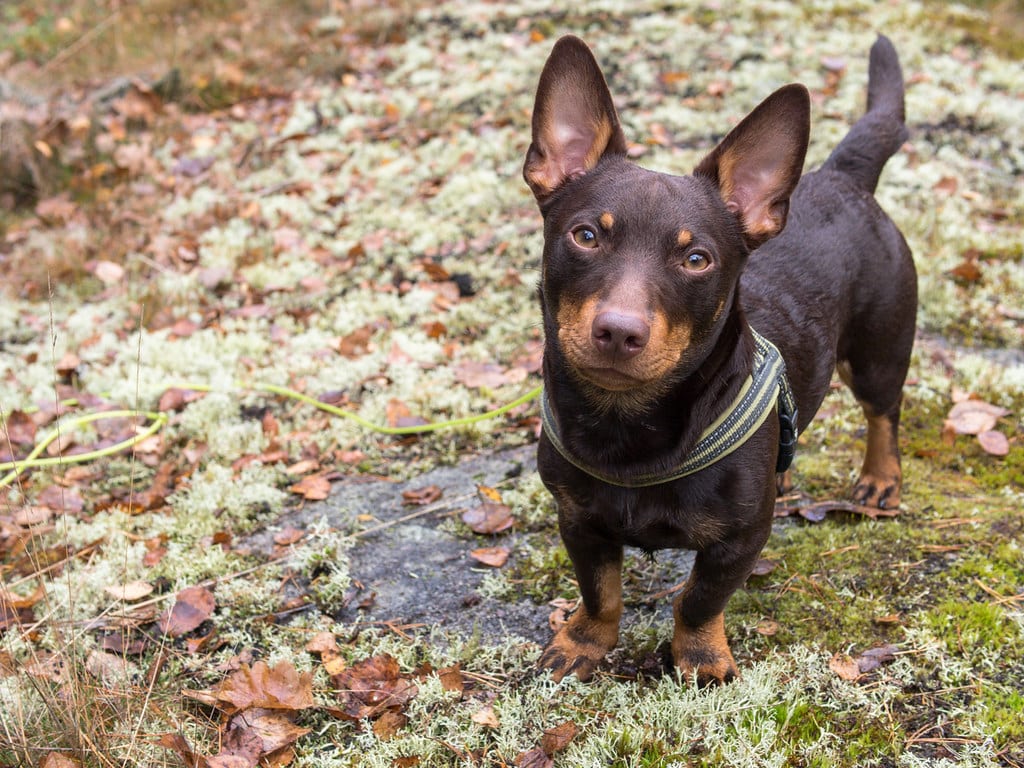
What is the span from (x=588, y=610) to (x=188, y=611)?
5.20 feet

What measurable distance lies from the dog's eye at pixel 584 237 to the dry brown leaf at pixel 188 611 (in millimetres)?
2077

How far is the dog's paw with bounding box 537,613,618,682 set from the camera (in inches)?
121

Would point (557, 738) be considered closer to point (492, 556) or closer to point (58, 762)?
point (492, 556)

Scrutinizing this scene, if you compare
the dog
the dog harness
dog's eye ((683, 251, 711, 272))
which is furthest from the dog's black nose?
the dog harness

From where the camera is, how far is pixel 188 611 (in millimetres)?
3484

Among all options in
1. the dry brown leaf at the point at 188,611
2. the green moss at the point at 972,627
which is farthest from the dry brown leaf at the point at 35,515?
the green moss at the point at 972,627

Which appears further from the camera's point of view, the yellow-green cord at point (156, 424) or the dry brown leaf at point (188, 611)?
the yellow-green cord at point (156, 424)

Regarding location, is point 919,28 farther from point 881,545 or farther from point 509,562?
point 509,562

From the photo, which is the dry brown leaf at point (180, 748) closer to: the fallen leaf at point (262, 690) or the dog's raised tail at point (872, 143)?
the fallen leaf at point (262, 690)

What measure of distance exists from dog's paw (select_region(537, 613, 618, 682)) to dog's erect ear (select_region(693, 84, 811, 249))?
143 cm

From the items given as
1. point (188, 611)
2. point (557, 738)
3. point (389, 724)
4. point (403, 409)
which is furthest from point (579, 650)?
point (403, 409)

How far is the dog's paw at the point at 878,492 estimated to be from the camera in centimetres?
379

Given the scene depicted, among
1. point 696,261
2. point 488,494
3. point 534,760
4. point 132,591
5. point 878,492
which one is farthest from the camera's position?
point 488,494

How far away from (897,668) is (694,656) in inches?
26.5
